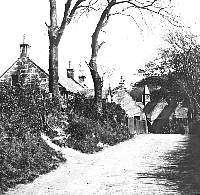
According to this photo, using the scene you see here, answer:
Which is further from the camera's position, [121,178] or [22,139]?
[22,139]

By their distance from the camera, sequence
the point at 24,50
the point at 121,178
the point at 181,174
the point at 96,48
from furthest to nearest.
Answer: the point at 24,50 → the point at 96,48 → the point at 181,174 → the point at 121,178

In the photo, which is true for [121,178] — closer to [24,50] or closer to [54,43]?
[54,43]

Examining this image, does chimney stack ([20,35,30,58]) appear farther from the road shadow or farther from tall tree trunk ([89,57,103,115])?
the road shadow

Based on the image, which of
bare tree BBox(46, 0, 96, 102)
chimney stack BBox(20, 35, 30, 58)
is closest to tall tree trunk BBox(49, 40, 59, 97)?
bare tree BBox(46, 0, 96, 102)

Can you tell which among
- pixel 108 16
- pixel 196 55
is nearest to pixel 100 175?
pixel 108 16

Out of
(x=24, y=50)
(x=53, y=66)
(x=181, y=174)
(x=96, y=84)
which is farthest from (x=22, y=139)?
(x=24, y=50)

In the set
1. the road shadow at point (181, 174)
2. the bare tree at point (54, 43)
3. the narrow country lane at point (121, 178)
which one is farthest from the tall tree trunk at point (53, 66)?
the road shadow at point (181, 174)

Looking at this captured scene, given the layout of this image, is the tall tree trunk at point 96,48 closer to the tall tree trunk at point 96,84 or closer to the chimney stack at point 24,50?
the tall tree trunk at point 96,84

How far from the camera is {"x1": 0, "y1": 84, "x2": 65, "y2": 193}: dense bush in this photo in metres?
10.1

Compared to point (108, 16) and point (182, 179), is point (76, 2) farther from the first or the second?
point (182, 179)

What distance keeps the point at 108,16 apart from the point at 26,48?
17603mm

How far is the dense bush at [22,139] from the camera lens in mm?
10141

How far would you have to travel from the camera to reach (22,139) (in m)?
12.4

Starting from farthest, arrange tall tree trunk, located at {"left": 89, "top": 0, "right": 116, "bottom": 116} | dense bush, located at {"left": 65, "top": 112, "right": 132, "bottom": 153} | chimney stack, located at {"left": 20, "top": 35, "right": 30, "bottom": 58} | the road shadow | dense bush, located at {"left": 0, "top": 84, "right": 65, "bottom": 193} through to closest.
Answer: chimney stack, located at {"left": 20, "top": 35, "right": 30, "bottom": 58}, tall tree trunk, located at {"left": 89, "top": 0, "right": 116, "bottom": 116}, dense bush, located at {"left": 65, "top": 112, "right": 132, "bottom": 153}, dense bush, located at {"left": 0, "top": 84, "right": 65, "bottom": 193}, the road shadow
